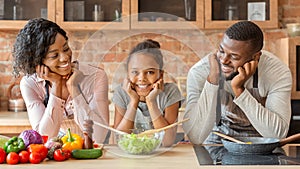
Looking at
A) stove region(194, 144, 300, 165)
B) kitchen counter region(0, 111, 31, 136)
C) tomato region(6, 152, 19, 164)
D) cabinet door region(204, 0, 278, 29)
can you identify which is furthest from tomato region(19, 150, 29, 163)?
cabinet door region(204, 0, 278, 29)

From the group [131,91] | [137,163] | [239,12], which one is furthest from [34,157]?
[239,12]

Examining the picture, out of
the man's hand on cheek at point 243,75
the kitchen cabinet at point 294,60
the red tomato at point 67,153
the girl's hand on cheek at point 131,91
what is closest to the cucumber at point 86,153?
the red tomato at point 67,153

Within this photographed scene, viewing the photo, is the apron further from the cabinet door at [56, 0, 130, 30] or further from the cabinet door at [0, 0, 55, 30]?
the cabinet door at [0, 0, 55, 30]

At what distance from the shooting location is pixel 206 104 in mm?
2197

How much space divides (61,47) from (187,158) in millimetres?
696

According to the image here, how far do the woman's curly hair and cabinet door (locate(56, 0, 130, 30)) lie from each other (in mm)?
1510

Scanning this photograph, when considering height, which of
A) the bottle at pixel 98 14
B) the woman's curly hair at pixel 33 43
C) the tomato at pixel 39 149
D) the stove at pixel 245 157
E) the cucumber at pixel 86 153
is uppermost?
the bottle at pixel 98 14

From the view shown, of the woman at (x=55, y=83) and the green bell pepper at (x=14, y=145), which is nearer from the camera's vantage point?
the green bell pepper at (x=14, y=145)

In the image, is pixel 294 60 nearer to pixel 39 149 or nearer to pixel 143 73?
pixel 143 73

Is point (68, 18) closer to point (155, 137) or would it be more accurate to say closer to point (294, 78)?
point (294, 78)

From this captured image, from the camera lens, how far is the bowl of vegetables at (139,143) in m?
1.83

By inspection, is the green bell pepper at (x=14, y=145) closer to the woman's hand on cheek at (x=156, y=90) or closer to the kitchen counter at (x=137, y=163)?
the kitchen counter at (x=137, y=163)

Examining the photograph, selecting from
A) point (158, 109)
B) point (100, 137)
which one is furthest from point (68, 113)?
point (158, 109)

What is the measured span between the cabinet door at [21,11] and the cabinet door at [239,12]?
44.5 inches
